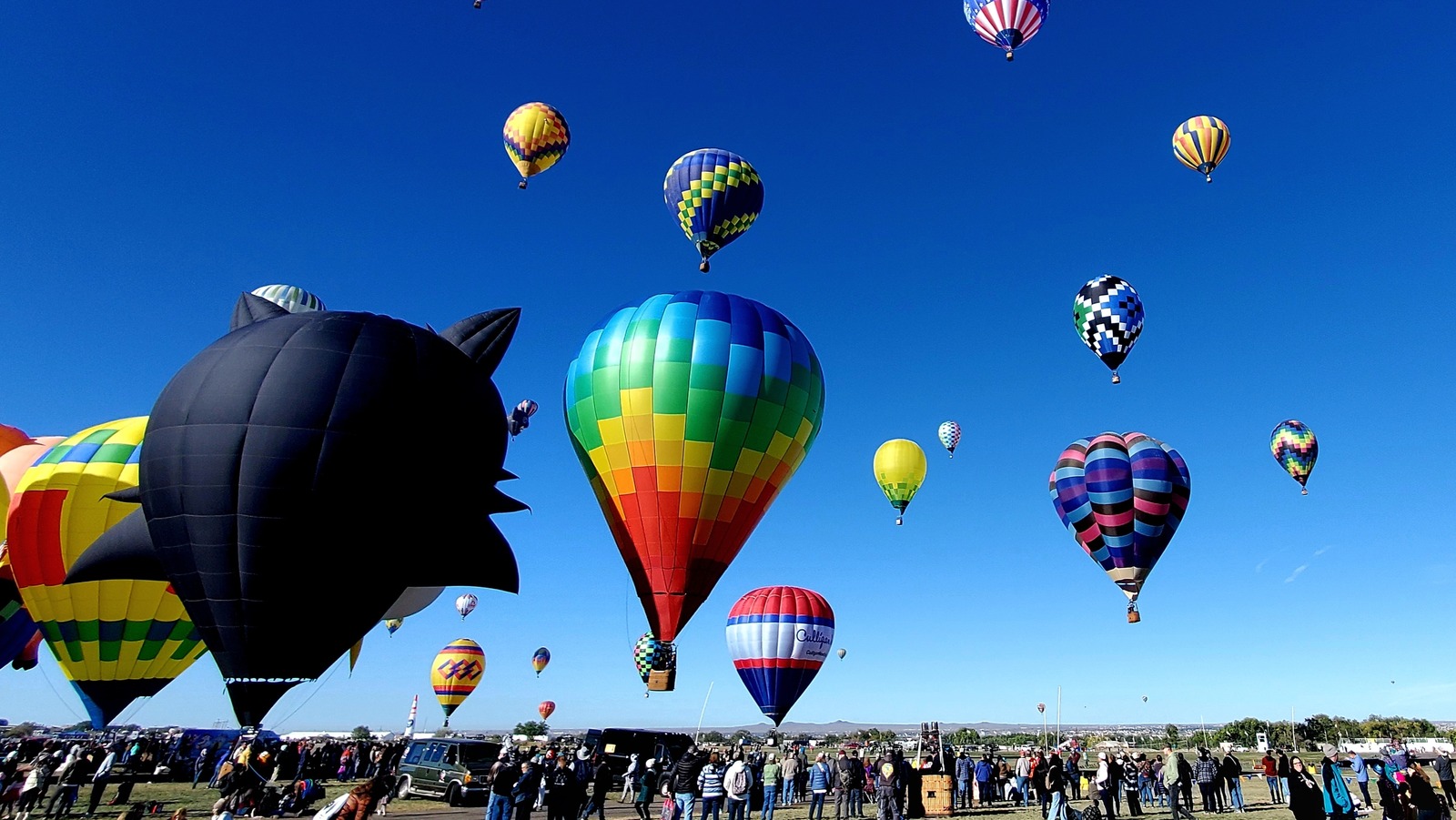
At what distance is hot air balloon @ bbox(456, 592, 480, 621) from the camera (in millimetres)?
47469

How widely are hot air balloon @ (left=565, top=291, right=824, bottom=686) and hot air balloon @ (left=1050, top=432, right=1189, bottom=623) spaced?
14450mm

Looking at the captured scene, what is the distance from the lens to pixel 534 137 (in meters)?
26.8

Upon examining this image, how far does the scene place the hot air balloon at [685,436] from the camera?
18062 mm

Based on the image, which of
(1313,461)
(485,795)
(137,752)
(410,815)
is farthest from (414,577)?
(1313,461)

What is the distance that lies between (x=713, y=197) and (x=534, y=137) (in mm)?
7101

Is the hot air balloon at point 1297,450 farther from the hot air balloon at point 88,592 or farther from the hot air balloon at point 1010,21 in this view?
the hot air balloon at point 88,592

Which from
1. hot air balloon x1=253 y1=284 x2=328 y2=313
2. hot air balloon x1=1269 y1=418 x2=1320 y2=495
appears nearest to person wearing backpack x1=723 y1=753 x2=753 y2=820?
hot air balloon x1=253 y1=284 x2=328 y2=313

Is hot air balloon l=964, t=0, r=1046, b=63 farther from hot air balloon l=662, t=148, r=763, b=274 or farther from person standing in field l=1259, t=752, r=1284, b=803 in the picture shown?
person standing in field l=1259, t=752, r=1284, b=803

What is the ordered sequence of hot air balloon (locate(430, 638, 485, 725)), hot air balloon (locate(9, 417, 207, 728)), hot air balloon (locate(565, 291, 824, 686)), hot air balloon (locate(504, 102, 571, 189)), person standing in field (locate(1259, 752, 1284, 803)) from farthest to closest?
hot air balloon (locate(430, 638, 485, 725))
hot air balloon (locate(504, 102, 571, 189))
hot air balloon (locate(565, 291, 824, 686))
person standing in field (locate(1259, 752, 1284, 803))
hot air balloon (locate(9, 417, 207, 728))

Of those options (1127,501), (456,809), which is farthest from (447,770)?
(1127,501)

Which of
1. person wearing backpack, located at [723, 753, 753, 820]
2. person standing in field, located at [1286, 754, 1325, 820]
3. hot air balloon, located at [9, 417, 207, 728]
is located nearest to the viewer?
person standing in field, located at [1286, 754, 1325, 820]

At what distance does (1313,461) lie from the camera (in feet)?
124

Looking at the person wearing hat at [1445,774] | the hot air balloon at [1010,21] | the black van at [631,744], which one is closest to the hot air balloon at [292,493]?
the black van at [631,744]

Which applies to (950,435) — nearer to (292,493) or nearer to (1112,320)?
(1112,320)
